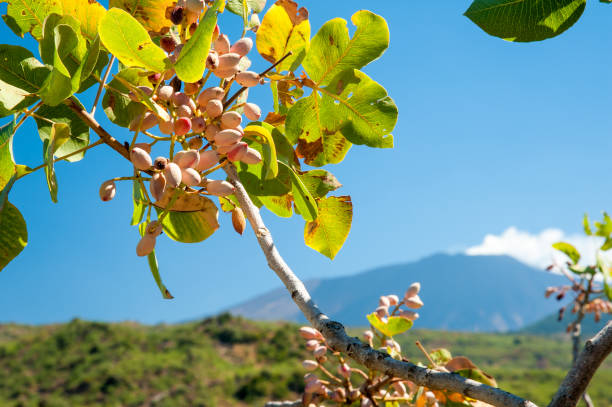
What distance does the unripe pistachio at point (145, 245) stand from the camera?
0.58 metres

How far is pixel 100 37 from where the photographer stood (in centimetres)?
47

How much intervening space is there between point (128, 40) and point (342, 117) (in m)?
0.31

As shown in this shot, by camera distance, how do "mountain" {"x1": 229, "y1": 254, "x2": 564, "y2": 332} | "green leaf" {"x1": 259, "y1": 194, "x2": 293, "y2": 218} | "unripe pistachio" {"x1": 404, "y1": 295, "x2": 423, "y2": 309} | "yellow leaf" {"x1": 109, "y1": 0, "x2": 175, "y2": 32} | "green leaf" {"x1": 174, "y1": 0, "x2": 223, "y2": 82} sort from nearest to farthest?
"green leaf" {"x1": 174, "y1": 0, "x2": 223, "y2": 82} < "yellow leaf" {"x1": 109, "y1": 0, "x2": 175, "y2": 32} < "green leaf" {"x1": 259, "y1": 194, "x2": 293, "y2": 218} < "unripe pistachio" {"x1": 404, "y1": 295, "x2": 423, "y2": 309} < "mountain" {"x1": 229, "y1": 254, "x2": 564, "y2": 332}

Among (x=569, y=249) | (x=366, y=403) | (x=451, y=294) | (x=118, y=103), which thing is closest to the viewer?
(x=118, y=103)

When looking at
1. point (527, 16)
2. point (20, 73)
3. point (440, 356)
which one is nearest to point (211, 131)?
point (20, 73)

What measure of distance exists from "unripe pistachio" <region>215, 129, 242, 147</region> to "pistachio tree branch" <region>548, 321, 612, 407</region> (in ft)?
1.37

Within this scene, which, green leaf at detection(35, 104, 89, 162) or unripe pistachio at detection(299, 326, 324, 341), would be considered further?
unripe pistachio at detection(299, 326, 324, 341)

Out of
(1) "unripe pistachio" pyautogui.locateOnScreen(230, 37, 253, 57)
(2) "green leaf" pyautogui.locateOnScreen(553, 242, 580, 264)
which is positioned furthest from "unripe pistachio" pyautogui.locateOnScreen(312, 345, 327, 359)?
(2) "green leaf" pyautogui.locateOnScreen(553, 242, 580, 264)

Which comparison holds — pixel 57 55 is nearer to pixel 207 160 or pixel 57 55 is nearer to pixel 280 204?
pixel 207 160

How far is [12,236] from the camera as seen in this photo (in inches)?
22.6

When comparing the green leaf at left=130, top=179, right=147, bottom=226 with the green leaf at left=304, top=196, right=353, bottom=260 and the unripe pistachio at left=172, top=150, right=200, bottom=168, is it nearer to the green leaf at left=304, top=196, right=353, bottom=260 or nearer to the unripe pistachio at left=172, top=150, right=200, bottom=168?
the unripe pistachio at left=172, top=150, right=200, bottom=168

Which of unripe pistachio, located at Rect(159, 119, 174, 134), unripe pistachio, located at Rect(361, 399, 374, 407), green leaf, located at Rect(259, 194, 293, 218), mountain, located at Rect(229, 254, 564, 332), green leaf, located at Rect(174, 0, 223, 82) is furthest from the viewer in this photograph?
mountain, located at Rect(229, 254, 564, 332)

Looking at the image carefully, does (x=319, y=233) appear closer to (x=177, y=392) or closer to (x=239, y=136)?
(x=239, y=136)

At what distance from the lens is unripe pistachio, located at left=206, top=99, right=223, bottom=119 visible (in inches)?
21.8
